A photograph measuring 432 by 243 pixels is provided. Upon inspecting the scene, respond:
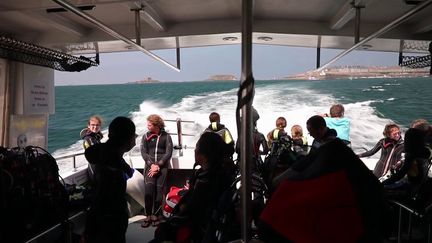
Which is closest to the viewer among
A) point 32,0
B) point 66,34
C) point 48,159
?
point 48,159

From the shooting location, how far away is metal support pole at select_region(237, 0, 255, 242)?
1095 mm

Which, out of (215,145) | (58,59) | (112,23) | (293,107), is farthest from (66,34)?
(293,107)

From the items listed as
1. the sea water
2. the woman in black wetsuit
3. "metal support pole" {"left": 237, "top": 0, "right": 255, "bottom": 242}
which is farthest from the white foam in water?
"metal support pole" {"left": 237, "top": 0, "right": 255, "bottom": 242}

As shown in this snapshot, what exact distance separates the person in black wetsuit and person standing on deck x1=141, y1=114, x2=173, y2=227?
2.07 meters

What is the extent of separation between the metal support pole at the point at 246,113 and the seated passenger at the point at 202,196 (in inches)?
9.8

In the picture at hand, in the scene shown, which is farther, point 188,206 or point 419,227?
point 419,227

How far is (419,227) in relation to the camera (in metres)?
2.94

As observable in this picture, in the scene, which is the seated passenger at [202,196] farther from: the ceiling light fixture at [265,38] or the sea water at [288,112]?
the sea water at [288,112]

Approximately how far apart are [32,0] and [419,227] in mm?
3455

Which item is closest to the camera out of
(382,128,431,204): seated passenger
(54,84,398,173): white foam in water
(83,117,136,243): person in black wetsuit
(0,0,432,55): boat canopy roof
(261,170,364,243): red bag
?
(261,170,364,243): red bag

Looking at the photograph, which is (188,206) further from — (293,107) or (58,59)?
(293,107)

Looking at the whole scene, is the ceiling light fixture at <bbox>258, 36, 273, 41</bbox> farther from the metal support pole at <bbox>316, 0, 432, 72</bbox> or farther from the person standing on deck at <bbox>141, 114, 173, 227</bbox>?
the person standing on deck at <bbox>141, 114, 173, 227</bbox>

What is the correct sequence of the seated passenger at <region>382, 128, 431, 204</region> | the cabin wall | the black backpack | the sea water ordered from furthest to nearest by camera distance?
the sea water → the cabin wall → the seated passenger at <region>382, 128, 431, 204</region> → the black backpack

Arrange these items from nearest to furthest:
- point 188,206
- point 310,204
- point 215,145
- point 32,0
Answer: point 310,204 < point 188,206 < point 215,145 < point 32,0
